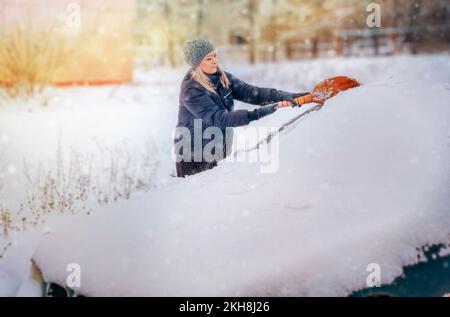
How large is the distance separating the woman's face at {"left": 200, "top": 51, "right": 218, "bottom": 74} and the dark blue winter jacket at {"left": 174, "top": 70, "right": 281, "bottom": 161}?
59 millimetres

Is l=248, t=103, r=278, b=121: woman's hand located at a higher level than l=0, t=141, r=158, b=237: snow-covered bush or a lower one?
higher

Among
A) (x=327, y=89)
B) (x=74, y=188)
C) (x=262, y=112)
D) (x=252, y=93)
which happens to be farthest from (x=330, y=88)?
(x=74, y=188)

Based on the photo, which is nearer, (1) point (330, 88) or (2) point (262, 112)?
(1) point (330, 88)

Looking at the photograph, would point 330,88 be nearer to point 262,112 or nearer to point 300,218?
point 262,112

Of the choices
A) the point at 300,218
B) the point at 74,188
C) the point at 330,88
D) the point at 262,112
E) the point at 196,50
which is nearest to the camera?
the point at 300,218

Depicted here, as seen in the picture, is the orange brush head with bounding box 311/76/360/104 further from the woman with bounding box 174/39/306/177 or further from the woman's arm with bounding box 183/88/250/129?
the woman's arm with bounding box 183/88/250/129

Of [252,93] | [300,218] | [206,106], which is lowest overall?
[300,218]

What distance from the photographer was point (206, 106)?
11.0ft

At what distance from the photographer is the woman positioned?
3326 mm

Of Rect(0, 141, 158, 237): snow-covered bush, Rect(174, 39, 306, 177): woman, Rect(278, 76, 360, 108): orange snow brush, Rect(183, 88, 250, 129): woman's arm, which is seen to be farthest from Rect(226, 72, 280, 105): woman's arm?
Rect(0, 141, 158, 237): snow-covered bush

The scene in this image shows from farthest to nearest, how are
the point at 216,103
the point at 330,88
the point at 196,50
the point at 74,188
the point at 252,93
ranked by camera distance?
the point at 74,188, the point at 252,93, the point at 216,103, the point at 196,50, the point at 330,88

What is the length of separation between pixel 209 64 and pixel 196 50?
161 millimetres

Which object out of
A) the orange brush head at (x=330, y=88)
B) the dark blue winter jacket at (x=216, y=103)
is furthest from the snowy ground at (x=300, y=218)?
the dark blue winter jacket at (x=216, y=103)

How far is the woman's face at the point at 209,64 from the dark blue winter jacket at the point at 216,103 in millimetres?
59
